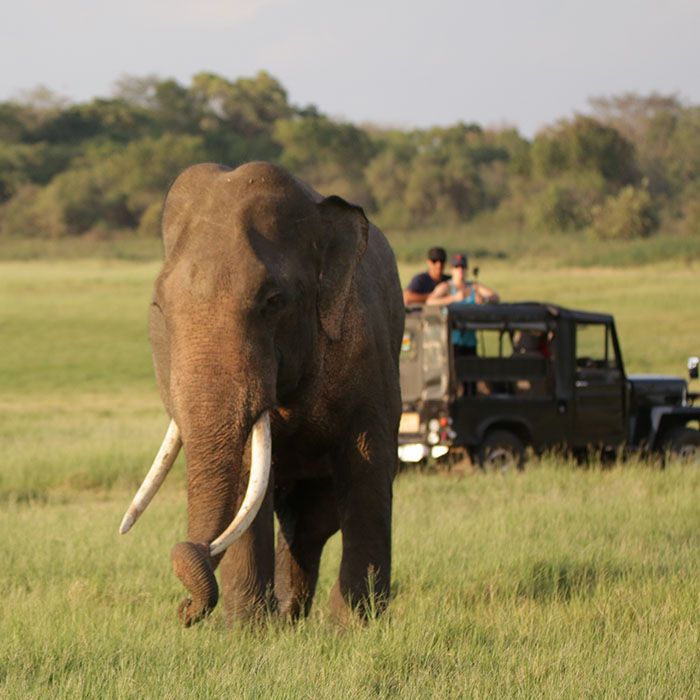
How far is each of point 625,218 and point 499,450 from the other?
159 feet

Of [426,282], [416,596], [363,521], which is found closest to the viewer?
[363,521]

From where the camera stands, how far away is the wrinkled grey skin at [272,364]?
604cm

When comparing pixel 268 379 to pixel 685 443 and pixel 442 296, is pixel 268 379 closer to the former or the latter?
pixel 442 296

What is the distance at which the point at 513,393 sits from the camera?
15531 millimetres

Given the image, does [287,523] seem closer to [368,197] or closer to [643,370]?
[643,370]

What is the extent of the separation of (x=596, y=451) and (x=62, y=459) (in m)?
5.03

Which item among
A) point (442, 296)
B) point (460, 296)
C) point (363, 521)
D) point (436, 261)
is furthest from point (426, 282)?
point (363, 521)

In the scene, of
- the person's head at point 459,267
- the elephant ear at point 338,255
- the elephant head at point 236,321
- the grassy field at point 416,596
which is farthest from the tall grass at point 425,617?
the person's head at point 459,267

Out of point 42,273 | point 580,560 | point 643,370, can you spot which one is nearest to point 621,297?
point 643,370

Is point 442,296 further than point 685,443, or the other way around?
point 685,443

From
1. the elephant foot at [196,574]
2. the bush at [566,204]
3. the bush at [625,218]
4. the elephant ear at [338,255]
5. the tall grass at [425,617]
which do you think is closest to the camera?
the elephant foot at [196,574]

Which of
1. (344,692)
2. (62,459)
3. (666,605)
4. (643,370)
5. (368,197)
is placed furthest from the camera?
(368,197)

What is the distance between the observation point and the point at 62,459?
52.2 feet

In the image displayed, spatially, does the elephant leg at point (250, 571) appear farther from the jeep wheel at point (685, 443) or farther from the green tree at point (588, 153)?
the green tree at point (588, 153)
